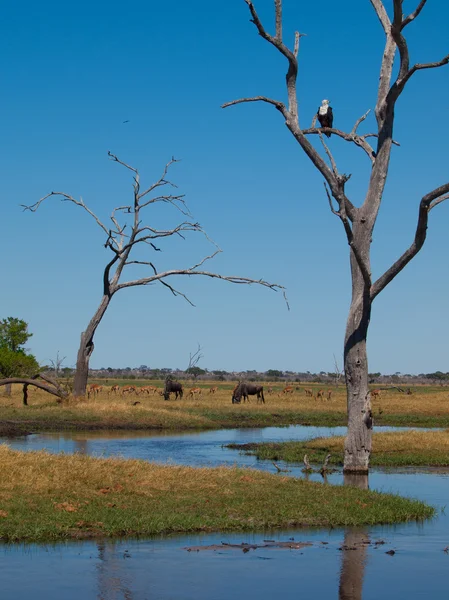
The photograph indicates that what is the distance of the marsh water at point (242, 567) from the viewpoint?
33.3ft

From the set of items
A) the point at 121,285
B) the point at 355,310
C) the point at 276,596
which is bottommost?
the point at 276,596

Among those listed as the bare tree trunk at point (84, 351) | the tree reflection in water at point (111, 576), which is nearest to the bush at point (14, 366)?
the bare tree trunk at point (84, 351)

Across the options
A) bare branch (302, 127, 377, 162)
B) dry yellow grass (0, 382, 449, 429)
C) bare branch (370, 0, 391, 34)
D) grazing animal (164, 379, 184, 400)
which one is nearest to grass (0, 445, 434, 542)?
bare branch (302, 127, 377, 162)

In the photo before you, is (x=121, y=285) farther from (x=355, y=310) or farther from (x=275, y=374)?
(x=275, y=374)

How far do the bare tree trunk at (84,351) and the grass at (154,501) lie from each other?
2275 cm

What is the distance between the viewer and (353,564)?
1157 cm

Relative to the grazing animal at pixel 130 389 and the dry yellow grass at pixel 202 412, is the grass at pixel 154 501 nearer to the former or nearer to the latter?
the dry yellow grass at pixel 202 412

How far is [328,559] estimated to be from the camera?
11773mm

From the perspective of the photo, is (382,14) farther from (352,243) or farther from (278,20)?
(352,243)

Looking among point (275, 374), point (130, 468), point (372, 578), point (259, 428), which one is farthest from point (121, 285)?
point (275, 374)

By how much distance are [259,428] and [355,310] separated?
705 inches

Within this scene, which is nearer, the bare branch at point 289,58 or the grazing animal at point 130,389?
the bare branch at point 289,58

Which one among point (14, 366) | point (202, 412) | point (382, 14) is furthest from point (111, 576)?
point (14, 366)

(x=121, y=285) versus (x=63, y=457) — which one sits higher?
(x=121, y=285)
